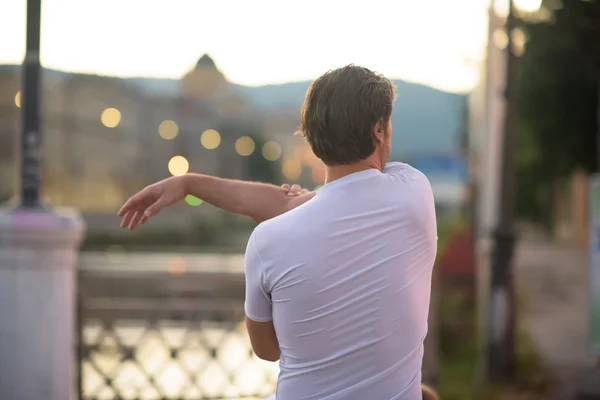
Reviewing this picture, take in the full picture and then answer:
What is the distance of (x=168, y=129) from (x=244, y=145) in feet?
69.4

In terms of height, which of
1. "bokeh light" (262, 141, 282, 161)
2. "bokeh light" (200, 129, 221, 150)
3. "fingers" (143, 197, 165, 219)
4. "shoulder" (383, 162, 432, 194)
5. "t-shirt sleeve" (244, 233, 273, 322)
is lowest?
"bokeh light" (262, 141, 282, 161)

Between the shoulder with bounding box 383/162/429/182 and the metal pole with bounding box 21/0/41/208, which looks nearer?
the shoulder with bounding box 383/162/429/182

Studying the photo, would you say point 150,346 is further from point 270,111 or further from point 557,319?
point 270,111

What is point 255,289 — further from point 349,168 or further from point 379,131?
point 379,131

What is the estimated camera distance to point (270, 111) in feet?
414

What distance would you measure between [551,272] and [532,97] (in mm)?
5312

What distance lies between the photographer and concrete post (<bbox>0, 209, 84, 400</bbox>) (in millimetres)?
5145

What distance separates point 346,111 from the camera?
2111mm

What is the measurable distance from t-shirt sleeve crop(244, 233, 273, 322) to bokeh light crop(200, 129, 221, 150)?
8612 centimetres

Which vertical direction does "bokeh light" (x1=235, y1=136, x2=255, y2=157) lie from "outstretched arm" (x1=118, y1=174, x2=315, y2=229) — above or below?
below

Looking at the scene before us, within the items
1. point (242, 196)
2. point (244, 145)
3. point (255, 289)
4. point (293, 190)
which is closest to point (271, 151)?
point (244, 145)

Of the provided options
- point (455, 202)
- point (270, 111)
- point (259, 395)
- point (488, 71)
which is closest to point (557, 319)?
point (488, 71)

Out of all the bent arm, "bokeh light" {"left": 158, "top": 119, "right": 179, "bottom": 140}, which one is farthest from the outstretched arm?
"bokeh light" {"left": 158, "top": 119, "right": 179, "bottom": 140}

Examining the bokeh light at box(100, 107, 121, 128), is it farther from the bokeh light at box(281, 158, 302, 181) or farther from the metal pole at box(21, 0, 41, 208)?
the metal pole at box(21, 0, 41, 208)
